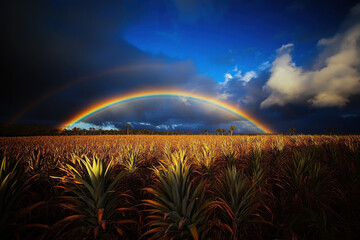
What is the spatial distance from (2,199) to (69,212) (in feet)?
4.48

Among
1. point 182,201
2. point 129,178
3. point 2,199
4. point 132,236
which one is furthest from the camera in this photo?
point 129,178

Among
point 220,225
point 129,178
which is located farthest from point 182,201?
point 129,178

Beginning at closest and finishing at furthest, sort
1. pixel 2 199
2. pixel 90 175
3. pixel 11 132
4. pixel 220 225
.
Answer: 1. pixel 2 199
2. pixel 220 225
3. pixel 90 175
4. pixel 11 132

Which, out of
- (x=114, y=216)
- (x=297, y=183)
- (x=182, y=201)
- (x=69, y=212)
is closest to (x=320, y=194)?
(x=297, y=183)

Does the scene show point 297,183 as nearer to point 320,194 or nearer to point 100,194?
point 320,194

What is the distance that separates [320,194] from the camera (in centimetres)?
367

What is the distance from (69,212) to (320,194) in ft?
18.2

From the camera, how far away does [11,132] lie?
49.1 m

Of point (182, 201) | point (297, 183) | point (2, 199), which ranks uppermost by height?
point (2, 199)

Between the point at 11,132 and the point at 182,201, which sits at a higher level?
the point at 11,132

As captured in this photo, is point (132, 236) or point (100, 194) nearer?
point (100, 194)

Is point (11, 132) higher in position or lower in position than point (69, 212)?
higher

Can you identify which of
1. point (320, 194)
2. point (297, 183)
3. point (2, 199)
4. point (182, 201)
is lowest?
point (320, 194)

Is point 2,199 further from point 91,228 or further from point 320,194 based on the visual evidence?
point 320,194
